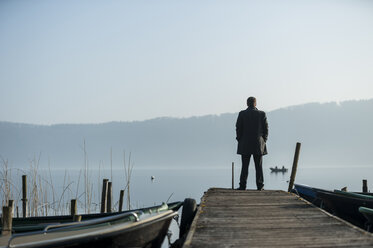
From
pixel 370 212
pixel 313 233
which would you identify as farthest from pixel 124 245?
pixel 370 212

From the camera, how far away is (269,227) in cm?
665

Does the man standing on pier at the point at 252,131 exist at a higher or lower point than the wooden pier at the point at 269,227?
higher

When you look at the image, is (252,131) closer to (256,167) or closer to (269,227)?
(256,167)

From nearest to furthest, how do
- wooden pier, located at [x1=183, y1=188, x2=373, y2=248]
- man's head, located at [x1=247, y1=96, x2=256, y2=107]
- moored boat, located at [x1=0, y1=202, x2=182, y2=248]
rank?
→ moored boat, located at [x1=0, y1=202, x2=182, y2=248]
wooden pier, located at [x1=183, y1=188, x2=373, y2=248]
man's head, located at [x1=247, y1=96, x2=256, y2=107]

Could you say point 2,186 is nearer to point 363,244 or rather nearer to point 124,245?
point 124,245

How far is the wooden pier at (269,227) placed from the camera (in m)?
5.73

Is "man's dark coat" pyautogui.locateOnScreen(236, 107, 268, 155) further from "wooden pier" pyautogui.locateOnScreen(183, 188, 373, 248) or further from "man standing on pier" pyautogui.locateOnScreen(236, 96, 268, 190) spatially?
"wooden pier" pyautogui.locateOnScreen(183, 188, 373, 248)

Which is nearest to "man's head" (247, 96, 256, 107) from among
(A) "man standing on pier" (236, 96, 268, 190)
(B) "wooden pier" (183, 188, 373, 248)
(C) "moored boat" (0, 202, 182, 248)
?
(A) "man standing on pier" (236, 96, 268, 190)

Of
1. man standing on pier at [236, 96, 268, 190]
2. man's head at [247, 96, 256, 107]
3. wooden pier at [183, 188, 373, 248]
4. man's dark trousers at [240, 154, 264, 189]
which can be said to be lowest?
wooden pier at [183, 188, 373, 248]

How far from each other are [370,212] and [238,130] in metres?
3.89

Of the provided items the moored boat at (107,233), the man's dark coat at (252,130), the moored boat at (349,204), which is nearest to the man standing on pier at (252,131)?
the man's dark coat at (252,130)

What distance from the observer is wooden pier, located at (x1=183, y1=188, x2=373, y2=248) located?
18.8 ft

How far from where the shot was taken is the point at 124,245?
19.2 ft

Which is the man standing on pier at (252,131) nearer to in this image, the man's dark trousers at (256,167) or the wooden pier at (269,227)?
the man's dark trousers at (256,167)
